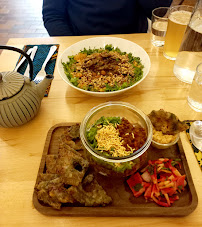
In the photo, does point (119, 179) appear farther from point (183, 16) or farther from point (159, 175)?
point (183, 16)

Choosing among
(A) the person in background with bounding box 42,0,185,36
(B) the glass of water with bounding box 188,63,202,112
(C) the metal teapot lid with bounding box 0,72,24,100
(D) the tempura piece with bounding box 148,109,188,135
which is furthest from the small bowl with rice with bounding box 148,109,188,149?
(A) the person in background with bounding box 42,0,185,36

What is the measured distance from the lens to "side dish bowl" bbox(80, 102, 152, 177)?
2.44ft

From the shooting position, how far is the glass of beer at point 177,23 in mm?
1252

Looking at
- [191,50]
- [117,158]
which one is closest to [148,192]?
[117,158]

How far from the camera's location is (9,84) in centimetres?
90

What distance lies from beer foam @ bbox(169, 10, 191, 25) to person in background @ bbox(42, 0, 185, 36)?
57 cm

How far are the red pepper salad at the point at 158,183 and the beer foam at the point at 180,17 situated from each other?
0.92m

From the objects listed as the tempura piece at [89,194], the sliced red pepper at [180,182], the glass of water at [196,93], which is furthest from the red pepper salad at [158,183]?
the glass of water at [196,93]

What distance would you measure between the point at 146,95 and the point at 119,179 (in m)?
0.57

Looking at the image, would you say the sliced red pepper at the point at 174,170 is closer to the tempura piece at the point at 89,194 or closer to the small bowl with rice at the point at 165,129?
the small bowl with rice at the point at 165,129

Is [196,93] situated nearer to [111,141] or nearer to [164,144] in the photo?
[164,144]

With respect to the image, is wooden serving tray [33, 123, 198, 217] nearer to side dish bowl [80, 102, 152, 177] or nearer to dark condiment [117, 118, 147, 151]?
side dish bowl [80, 102, 152, 177]

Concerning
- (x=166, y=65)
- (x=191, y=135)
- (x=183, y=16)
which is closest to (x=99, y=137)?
(x=191, y=135)

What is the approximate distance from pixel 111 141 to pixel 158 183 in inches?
10.0
